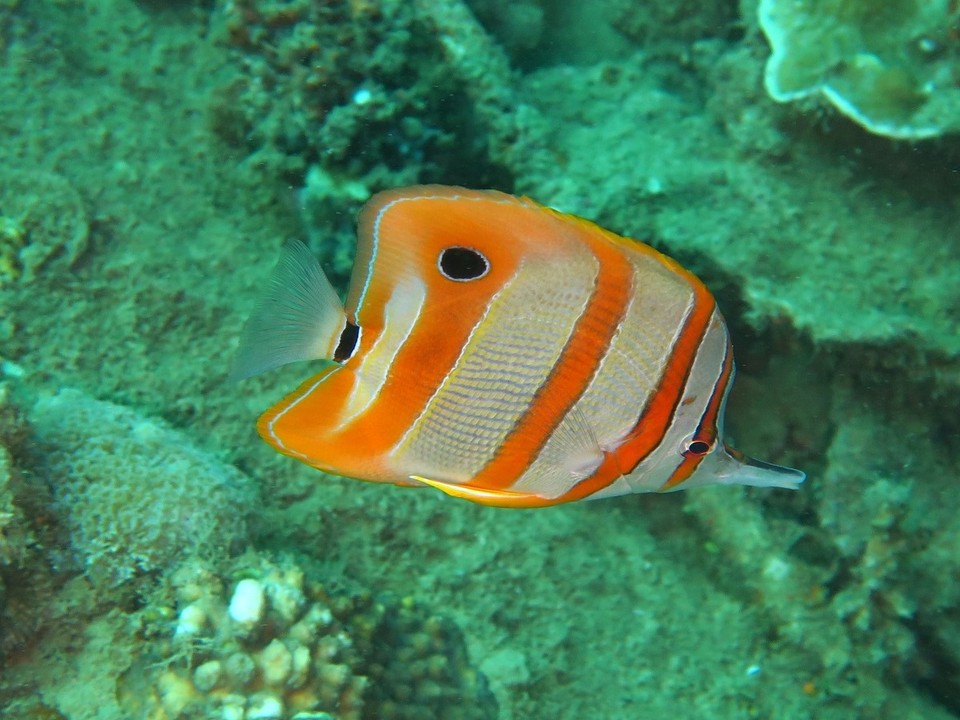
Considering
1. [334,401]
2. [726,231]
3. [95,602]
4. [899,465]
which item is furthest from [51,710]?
[899,465]

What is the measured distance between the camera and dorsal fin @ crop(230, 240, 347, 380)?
1712 millimetres

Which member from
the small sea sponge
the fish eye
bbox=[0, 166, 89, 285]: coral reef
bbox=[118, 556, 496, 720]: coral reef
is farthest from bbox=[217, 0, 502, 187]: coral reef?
the fish eye

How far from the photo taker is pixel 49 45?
3.91 metres

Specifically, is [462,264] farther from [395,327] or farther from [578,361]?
[578,361]

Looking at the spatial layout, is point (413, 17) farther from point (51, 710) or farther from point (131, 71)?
point (51, 710)

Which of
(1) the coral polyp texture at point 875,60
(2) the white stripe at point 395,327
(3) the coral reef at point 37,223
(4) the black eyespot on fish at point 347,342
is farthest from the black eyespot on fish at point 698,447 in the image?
(3) the coral reef at point 37,223

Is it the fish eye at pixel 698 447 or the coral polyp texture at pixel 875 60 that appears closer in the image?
the fish eye at pixel 698 447

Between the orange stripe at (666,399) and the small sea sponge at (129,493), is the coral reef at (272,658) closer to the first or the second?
the small sea sponge at (129,493)

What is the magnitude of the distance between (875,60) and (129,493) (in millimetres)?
4013

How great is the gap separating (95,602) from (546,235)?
2157 millimetres

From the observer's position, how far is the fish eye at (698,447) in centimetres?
180

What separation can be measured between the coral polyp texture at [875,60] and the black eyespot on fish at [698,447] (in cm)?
237

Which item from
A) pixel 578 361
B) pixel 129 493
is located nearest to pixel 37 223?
pixel 129 493

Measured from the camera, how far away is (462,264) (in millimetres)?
1760
